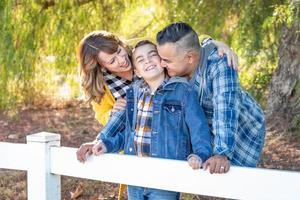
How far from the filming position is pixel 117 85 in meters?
3.24

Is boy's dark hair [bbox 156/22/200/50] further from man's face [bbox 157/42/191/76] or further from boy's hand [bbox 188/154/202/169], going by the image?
boy's hand [bbox 188/154/202/169]

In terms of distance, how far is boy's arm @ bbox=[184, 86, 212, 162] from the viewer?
251 cm

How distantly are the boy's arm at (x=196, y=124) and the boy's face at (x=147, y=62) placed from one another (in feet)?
0.63

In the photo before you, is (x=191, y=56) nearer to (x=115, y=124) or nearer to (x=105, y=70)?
(x=115, y=124)

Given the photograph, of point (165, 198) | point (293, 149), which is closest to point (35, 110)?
point (293, 149)

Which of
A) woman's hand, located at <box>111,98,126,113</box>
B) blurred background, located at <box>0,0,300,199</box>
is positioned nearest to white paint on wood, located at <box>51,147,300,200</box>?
woman's hand, located at <box>111,98,126,113</box>

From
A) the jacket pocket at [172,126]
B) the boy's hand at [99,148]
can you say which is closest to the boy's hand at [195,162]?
the jacket pocket at [172,126]

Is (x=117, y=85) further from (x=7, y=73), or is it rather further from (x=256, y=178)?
(x=7, y=73)

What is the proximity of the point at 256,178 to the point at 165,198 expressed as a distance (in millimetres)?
639

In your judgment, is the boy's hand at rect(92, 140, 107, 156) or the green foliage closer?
the boy's hand at rect(92, 140, 107, 156)

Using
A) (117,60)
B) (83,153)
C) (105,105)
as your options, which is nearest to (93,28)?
(105,105)

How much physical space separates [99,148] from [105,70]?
24.8 inches

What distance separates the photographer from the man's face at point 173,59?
2.59m

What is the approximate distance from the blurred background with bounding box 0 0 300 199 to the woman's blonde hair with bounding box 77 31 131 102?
7.37 ft
